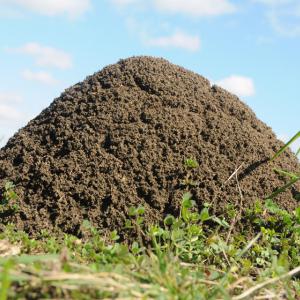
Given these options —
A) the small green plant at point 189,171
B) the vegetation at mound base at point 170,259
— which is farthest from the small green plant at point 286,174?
the small green plant at point 189,171

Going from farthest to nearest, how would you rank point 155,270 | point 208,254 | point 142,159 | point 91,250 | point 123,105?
point 123,105, point 142,159, point 208,254, point 91,250, point 155,270

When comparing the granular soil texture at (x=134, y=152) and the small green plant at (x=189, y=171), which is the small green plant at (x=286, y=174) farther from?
the small green plant at (x=189, y=171)

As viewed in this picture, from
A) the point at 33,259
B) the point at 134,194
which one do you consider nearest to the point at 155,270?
the point at 33,259

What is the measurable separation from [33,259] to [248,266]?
2236 millimetres

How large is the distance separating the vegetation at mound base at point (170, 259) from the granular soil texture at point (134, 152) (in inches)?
5.9

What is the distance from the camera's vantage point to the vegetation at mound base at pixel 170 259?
2215 mm

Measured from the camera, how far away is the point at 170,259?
2.62m

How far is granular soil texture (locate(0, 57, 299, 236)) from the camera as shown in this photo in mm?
4824

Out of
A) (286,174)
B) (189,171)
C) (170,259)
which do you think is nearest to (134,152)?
(189,171)

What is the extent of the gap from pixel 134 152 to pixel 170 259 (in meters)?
2.44

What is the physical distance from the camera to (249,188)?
16.7 ft

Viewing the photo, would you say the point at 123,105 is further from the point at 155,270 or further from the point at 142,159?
the point at 155,270

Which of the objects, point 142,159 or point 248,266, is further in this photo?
point 142,159

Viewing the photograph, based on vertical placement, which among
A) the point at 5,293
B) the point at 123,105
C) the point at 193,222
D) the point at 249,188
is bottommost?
the point at 5,293
